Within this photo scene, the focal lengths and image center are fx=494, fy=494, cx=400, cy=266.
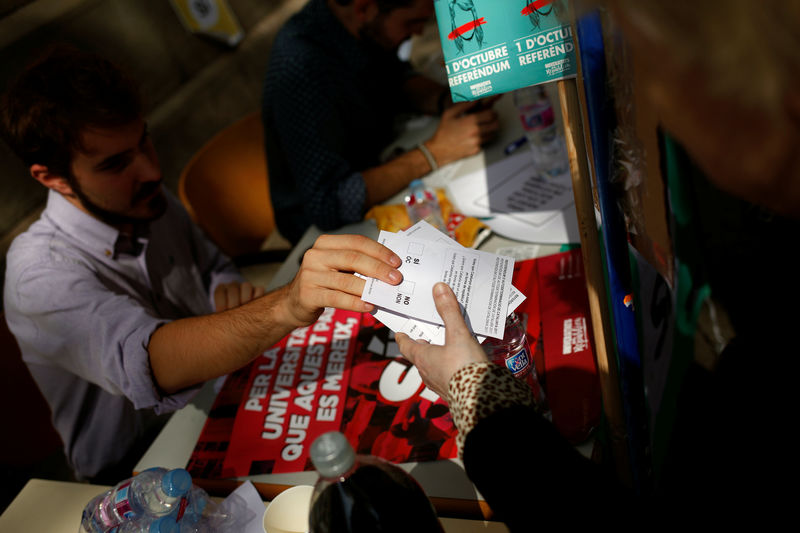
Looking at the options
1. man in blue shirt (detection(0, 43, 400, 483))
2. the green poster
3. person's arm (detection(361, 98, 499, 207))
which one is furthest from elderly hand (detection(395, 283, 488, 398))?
person's arm (detection(361, 98, 499, 207))

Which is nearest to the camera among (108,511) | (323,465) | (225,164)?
(323,465)

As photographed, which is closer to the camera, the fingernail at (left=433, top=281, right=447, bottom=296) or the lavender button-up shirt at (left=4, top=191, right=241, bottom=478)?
the fingernail at (left=433, top=281, right=447, bottom=296)

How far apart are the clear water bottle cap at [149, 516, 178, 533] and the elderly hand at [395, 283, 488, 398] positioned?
0.46 m

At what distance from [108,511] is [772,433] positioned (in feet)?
3.34

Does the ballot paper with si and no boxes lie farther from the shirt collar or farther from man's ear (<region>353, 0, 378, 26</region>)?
man's ear (<region>353, 0, 378, 26</region>)

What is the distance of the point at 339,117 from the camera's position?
6.28 feet

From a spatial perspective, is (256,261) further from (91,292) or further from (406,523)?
(406,523)

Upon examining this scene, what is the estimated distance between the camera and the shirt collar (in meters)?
1.34

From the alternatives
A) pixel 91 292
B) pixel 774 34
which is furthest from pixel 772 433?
pixel 91 292

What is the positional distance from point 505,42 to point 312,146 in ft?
3.65

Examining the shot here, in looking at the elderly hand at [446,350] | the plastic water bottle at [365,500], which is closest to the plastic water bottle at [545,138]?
the elderly hand at [446,350]

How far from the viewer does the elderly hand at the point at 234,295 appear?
158 centimetres

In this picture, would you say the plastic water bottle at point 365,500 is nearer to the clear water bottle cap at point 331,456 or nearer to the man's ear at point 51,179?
the clear water bottle cap at point 331,456

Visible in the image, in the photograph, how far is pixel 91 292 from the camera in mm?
1192
